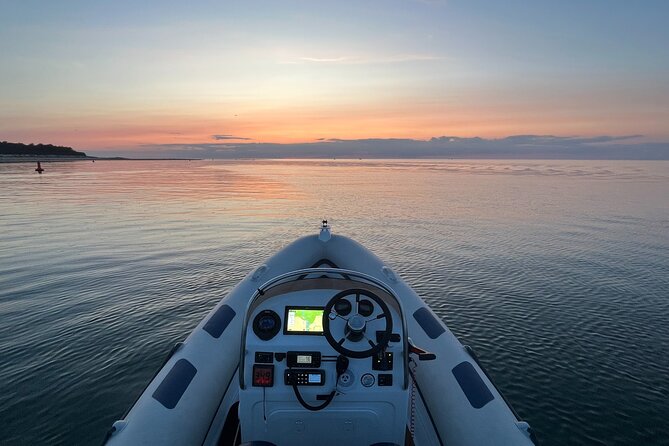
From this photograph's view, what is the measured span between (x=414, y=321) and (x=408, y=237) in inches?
529

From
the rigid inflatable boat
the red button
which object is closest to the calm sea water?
the rigid inflatable boat

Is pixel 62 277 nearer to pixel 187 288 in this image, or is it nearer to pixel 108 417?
pixel 187 288

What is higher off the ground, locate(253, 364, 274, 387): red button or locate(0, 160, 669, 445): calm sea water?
locate(253, 364, 274, 387): red button

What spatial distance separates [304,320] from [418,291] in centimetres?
846

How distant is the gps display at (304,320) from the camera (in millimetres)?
3994

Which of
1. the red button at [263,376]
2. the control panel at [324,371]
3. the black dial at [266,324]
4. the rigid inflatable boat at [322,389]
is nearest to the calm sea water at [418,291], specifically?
the rigid inflatable boat at [322,389]

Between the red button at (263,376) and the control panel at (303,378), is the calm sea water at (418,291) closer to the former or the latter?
the red button at (263,376)

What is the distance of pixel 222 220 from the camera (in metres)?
24.6

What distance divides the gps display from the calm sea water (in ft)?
14.0

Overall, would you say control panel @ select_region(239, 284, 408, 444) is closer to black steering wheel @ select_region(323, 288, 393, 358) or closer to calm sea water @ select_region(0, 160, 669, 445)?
black steering wheel @ select_region(323, 288, 393, 358)

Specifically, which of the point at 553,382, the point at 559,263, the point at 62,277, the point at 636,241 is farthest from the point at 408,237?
the point at 62,277

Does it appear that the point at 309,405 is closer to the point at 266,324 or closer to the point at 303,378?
the point at 303,378

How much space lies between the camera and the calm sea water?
6.63m

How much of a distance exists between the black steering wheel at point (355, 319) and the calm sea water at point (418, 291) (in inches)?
163
